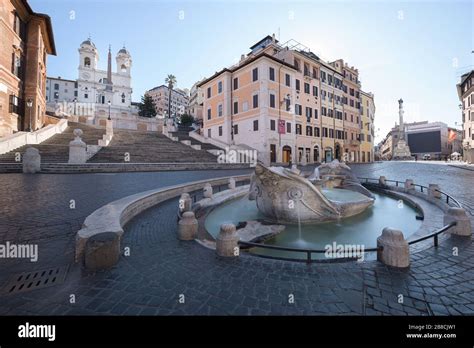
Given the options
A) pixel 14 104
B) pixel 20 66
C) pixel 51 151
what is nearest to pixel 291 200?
pixel 51 151

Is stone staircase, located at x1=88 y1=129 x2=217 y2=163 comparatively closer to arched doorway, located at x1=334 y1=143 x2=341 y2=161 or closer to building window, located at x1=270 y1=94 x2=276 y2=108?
building window, located at x1=270 y1=94 x2=276 y2=108

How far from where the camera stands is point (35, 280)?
324 cm

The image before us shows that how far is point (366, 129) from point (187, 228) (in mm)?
55228

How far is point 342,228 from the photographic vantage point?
6.80 m

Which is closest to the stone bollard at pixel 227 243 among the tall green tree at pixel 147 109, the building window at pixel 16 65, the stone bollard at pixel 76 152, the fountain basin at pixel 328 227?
the fountain basin at pixel 328 227

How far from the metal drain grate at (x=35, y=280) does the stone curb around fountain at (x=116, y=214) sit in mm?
371

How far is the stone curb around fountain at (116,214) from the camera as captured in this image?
3.79 m

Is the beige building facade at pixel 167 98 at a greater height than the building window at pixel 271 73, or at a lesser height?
greater

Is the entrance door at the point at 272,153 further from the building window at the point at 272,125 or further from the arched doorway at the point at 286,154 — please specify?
the building window at the point at 272,125

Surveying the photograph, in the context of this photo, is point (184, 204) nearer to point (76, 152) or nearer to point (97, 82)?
point (76, 152)

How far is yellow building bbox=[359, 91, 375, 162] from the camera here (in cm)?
4806
